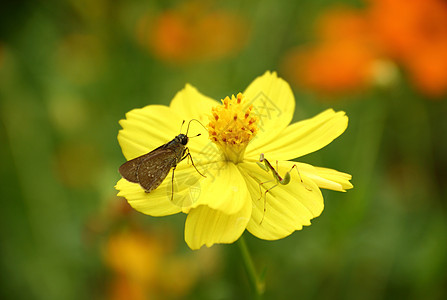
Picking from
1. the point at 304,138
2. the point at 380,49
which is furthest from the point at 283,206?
the point at 380,49

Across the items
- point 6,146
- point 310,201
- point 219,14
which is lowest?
point 6,146

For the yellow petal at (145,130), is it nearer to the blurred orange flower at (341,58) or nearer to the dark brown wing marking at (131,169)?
the dark brown wing marking at (131,169)

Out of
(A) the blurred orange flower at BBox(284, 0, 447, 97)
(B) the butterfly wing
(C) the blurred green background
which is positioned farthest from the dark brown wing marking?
(A) the blurred orange flower at BBox(284, 0, 447, 97)

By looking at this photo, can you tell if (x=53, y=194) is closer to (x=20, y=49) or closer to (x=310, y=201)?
(x=20, y=49)

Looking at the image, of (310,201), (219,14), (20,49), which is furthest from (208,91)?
(310,201)

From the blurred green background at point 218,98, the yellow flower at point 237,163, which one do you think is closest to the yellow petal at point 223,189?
the yellow flower at point 237,163

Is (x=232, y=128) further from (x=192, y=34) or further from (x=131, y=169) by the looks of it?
(x=192, y=34)
